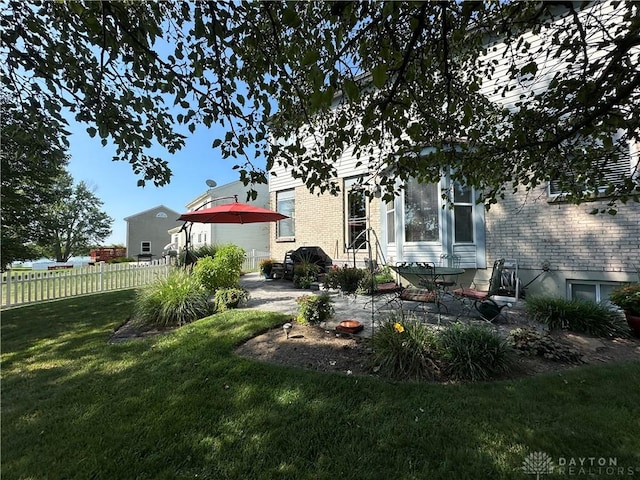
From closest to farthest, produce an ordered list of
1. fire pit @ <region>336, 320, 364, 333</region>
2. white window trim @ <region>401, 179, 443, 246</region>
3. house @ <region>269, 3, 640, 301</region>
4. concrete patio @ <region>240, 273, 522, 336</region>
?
fire pit @ <region>336, 320, 364, 333</region>, concrete patio @ <region>240, 273, 522, 336</region>, house @ <region>269, 3, 640, 301</region>, white window trim @ <region>401, 179, 443, 246</region>

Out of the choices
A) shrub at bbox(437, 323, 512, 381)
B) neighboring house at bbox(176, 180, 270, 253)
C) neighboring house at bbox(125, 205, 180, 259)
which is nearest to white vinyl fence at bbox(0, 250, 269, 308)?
shrub at bbox(437, 323, 512, 381)

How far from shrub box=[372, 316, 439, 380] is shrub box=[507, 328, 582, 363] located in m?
1.34

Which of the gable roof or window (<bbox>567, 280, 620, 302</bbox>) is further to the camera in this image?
the gable roof

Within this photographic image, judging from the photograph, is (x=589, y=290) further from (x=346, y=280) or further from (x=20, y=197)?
(x=20, y=197)

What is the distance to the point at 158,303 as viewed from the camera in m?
5.86

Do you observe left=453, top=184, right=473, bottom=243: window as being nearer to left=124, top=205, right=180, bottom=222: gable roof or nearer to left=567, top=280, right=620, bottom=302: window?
left=567, top=280, right=620, bottom=302: window

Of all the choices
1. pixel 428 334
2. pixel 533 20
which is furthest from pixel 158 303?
pixel 533 20

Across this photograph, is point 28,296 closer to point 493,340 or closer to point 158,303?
point 158,303

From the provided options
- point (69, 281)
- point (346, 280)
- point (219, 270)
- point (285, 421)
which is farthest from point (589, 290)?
point (69, 281)

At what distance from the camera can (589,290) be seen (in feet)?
21.3

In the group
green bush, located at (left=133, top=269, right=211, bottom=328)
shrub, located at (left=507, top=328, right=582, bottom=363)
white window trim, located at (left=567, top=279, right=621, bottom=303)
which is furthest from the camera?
white window trim, located at (left=567, top=279, right=621, bottom=303)

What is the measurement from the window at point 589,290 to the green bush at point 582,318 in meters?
1.55

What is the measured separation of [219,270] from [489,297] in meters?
6.06

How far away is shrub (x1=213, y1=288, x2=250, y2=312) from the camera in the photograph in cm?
641
